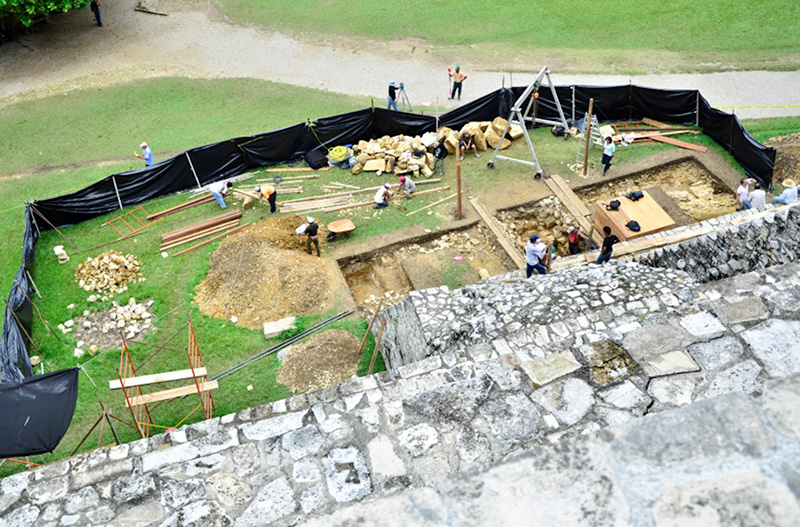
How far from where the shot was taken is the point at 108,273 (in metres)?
15.0

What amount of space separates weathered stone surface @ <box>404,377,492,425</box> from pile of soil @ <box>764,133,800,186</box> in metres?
13.6

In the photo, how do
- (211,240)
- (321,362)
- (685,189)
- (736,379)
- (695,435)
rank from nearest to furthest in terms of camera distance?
(695,435)
(736,379)
(321,362)
(211,240)
(685,189)

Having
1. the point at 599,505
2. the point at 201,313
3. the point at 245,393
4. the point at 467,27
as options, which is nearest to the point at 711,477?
the point at 599,505

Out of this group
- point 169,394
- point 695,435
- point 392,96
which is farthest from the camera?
point 392,96

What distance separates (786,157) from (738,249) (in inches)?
272

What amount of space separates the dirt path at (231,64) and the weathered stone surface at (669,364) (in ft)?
49.2

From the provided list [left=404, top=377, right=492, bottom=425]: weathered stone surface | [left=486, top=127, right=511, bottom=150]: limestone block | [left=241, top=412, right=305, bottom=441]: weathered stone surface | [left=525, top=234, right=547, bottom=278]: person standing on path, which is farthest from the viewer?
[left=486, top=127, right=511, bottom=150]: limestone block

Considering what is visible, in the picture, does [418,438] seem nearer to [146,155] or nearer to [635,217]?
[635,217]

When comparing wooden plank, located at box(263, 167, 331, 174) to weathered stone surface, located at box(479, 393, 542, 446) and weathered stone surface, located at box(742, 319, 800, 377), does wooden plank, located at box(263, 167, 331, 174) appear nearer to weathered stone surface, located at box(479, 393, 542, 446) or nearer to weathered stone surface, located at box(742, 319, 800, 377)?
weathered stone surface, located at box(479, 393, 542, 446)

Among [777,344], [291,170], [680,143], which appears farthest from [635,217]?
[777,344]

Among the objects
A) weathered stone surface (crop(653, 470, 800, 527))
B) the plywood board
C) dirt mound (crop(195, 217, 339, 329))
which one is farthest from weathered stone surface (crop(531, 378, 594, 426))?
the plywood board

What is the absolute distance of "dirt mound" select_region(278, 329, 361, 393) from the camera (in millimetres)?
12383

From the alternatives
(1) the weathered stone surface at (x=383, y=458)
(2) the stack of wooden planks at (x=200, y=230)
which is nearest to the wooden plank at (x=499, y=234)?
(2) the stack of wooden planks at (x=200, y=230)

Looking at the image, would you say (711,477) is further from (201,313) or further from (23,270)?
(23,270)
